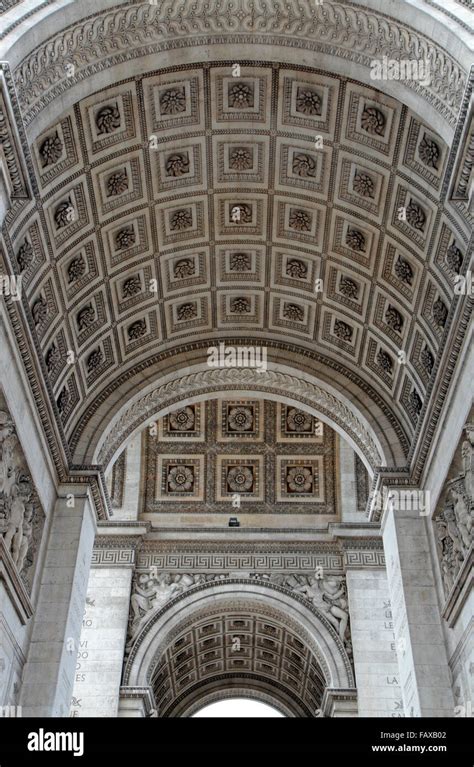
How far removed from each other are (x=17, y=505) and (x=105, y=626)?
1291 cm

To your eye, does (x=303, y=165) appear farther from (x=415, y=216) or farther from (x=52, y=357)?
(x=52, y=357)

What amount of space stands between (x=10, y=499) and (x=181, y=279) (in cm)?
727

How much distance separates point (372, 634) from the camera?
2545 centimetres

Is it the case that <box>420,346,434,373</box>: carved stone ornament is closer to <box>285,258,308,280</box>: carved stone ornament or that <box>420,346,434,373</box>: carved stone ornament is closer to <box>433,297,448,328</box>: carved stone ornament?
<box>433,297,448,328</box>: carved stone ornament

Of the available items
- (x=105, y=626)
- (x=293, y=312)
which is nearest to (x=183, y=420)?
(x=105, y=626)

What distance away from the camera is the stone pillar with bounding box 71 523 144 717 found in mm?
24266

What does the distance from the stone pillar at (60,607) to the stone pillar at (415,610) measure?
6242 mm

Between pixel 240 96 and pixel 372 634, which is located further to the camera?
pixel 372 634

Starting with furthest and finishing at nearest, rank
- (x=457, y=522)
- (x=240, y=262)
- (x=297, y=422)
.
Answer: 1. (x=297, y=422)
2. (x=240, y=262)
3. (x=457, y=522)

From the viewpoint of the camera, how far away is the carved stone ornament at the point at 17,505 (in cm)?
1341

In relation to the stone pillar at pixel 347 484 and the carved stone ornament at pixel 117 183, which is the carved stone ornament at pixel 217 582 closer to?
the stone pillar at pixel 347 484
